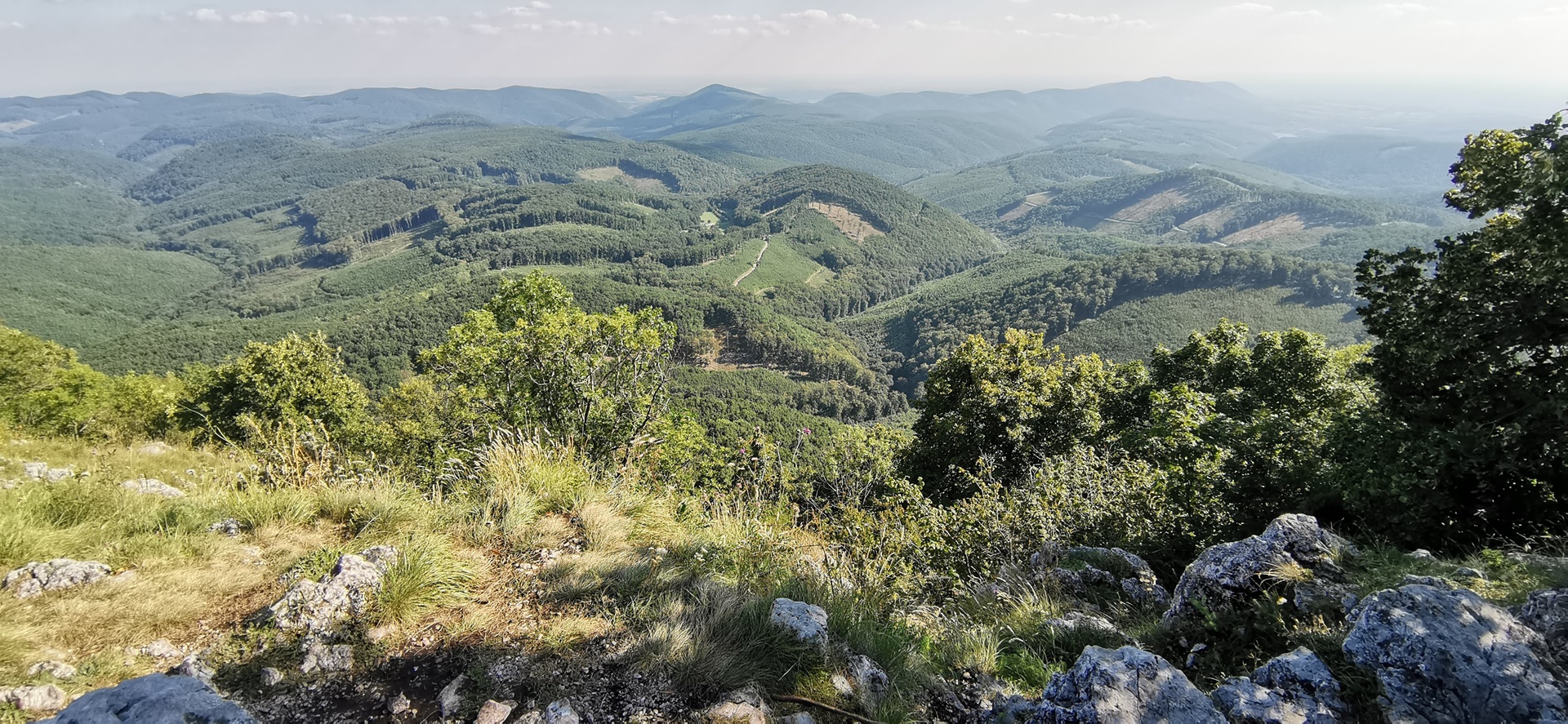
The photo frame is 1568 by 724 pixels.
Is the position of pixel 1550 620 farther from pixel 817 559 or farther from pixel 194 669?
pixel 194 669

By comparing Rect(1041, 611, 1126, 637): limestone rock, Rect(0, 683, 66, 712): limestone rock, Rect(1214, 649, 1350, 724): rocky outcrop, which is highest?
Rect(0, 683, 66, 712): limestone rock

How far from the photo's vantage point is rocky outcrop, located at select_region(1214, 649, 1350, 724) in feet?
10.5

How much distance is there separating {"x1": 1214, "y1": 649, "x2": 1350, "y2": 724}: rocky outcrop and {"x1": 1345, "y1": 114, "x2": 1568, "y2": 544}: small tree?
4.46m

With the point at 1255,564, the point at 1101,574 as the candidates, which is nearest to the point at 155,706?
the point at 1255,564

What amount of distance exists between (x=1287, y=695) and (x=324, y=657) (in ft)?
18.4

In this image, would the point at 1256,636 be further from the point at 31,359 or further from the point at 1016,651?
the point at 31,359

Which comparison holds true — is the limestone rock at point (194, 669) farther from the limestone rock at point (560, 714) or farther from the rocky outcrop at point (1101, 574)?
the rocky outcrop at point (1101, 574)

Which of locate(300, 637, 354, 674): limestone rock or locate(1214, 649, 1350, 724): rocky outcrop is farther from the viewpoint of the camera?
locate(300, 637, 354, 674): limestone rock

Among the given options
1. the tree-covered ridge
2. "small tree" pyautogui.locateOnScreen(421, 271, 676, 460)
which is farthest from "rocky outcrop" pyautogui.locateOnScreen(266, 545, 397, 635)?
the tree-covered ridge

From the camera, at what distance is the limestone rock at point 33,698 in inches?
109

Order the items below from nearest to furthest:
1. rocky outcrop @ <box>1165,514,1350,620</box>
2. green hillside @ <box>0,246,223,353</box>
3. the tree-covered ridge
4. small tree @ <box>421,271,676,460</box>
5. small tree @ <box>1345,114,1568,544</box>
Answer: rocky outcrop @ <box>1165,514,1350,620</box>, small tree @ <box>1345,114,1568,544</box>, small tree @ <box>421,271,676,460</box>, the tree-covered ridge, green hillside @ <box>0,246,223,353</box>

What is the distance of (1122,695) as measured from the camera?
3230 millimetres

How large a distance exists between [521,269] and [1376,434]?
21436cm

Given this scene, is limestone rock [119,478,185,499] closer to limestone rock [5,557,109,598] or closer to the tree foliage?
limestone rock [5,557,109,598]
